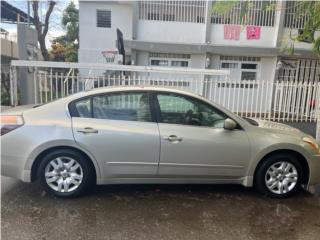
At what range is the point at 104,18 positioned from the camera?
52.7ft

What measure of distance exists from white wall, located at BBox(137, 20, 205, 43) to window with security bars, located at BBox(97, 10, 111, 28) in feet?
11.1

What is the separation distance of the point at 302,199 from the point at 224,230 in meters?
1.65

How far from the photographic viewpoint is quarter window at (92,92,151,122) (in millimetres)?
4387

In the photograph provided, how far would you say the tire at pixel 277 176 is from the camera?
4590 millimetres

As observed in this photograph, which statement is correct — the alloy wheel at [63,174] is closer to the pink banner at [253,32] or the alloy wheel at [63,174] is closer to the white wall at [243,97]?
the white wall at [243,97]

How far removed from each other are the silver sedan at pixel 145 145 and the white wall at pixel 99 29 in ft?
38.9

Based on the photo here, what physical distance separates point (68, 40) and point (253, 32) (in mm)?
19755

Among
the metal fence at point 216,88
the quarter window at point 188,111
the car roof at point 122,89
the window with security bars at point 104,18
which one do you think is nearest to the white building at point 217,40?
the metal fence at point 216,88

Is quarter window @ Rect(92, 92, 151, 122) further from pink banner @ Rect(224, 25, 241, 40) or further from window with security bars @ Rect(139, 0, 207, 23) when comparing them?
pink banner @ Rect(224, 25, 241, 40)

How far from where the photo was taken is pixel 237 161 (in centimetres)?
451

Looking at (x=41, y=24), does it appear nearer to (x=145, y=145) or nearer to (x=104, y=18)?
(x=104, y=18)

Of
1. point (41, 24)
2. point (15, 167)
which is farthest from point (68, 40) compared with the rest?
point (15, 167)

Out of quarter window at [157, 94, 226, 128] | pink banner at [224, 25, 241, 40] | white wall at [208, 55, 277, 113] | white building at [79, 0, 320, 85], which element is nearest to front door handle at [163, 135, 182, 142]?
quarter window at [157, 94, 226, 128]

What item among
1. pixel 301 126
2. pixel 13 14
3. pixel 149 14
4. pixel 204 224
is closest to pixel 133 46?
pixel 149 14
